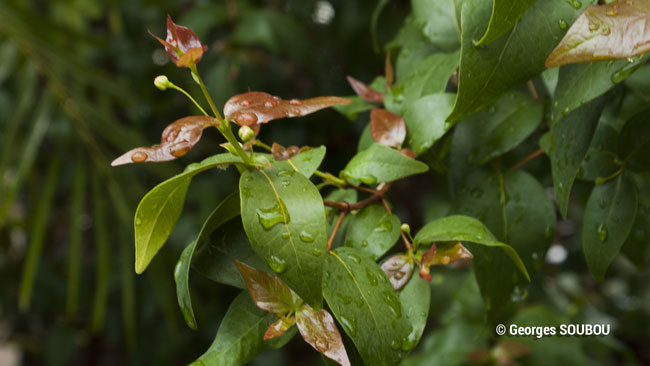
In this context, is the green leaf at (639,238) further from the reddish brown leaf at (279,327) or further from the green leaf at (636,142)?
the reddish brown leaf at (279,327)

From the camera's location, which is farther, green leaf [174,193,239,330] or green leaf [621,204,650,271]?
green leaf [621,204,650,271]

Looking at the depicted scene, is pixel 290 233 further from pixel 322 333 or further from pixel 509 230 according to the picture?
pixel 509 230

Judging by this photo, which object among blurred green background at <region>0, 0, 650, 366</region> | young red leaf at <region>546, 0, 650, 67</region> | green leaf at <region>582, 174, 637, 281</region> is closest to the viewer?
young red leaf at <region>546, 0, 650, 67</region>

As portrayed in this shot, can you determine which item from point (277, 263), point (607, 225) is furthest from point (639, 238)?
point (277, 263)

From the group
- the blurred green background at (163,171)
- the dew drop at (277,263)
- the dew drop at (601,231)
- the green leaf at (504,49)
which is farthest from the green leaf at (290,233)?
the blurred green background at (163,171)

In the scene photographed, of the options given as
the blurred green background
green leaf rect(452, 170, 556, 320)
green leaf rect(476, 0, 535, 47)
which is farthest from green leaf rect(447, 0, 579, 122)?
the blurred green background

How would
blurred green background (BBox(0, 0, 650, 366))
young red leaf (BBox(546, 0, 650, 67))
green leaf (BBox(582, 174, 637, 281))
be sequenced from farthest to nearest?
blurred green background (BBox(0, 0, 650, 366)) < green leaf (BBox(582, 174, 637, 281)) < young red leaf (BBox(546, 0, 650, 67))

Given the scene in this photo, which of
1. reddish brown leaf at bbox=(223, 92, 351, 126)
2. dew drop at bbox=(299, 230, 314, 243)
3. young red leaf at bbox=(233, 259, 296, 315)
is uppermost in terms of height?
reddish brown leaf at bbox=(223, 92, 351, 126)

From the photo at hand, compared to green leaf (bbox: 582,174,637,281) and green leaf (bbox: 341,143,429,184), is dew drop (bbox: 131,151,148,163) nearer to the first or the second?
green leaf (bbox: 341,143,429,184)
